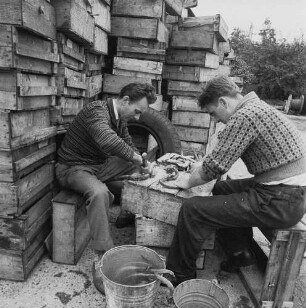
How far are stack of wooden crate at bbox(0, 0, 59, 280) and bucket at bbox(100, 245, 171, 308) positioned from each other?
80 centimetres

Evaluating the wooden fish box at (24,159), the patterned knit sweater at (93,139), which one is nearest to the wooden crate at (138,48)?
the patterned knit sweater at (93,139)

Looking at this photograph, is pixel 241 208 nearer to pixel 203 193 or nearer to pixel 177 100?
pixel 203 193

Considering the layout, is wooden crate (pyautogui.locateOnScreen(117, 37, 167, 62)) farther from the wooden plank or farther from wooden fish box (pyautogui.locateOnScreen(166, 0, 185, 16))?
the wooden plank

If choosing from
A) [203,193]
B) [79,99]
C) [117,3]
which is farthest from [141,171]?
[117,3]

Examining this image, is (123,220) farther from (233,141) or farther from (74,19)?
(74,19)

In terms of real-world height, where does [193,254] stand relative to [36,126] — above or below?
below

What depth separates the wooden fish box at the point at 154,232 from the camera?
288 cm

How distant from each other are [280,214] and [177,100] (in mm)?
3752

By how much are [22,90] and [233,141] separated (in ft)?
5.43

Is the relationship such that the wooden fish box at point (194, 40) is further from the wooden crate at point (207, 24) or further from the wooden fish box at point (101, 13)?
the wooden fish box at point (101, 13)

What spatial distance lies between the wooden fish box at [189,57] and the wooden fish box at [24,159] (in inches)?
126

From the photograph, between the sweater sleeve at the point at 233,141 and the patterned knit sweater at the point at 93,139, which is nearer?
the sweater sleeve at the point at 233,141

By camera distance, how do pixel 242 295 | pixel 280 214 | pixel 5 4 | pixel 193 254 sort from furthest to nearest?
1. pixel 242 295
2. pixel 193 254
3. pixel 280 214
4. pixel 5 4

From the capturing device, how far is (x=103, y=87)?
483cm
